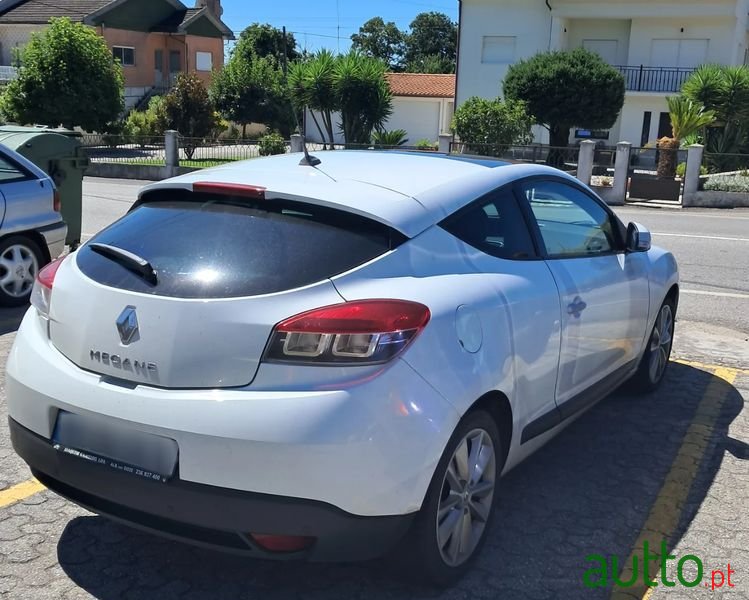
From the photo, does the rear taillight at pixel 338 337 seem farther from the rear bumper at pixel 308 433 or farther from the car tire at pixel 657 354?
the car tire at pixel 657 354

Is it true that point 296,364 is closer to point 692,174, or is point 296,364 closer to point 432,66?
point 692,174

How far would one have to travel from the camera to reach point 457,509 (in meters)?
3.07

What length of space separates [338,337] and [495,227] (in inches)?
46.9

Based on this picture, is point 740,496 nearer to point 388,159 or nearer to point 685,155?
point 388,159

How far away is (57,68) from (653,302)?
1182 inches

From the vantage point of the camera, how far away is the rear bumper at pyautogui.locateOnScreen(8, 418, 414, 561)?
258 cm

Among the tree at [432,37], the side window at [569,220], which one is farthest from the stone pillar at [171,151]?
the tree at [432,37]

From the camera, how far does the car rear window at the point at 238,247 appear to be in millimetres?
2783

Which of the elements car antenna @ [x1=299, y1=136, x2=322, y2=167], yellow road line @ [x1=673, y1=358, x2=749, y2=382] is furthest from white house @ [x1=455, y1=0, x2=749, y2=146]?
car antenna @ [x1=299, y1=136, x2=322, y2=167]

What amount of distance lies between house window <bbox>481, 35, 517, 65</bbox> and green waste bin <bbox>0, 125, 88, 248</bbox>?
94.6 feet

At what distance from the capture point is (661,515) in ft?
12.3

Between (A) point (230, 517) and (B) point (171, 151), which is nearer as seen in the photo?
(A) point (230, 517)

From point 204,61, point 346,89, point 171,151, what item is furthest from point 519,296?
point 204,61

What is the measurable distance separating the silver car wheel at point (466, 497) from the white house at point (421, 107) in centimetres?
4331
